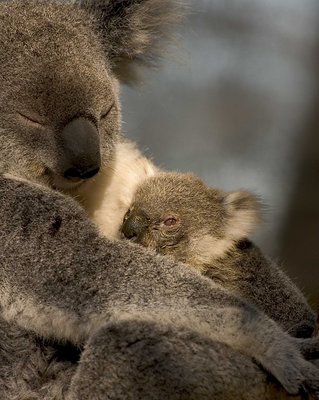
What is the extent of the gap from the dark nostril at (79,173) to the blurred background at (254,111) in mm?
2454

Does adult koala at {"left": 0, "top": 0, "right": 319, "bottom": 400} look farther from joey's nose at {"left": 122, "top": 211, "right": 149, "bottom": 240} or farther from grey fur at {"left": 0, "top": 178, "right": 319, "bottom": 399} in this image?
joey's nose at {"left": 122, "top": 211, "right": 149, "bottom": 240}

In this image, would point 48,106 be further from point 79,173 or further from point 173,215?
point 173,215

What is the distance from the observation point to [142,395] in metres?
2.30

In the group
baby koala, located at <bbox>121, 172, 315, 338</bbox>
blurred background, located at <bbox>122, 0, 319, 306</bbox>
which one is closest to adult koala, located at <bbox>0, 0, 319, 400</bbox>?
baby koala, located at <bbox>121, 172, 315, 338</bbox>

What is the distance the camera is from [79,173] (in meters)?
2.71

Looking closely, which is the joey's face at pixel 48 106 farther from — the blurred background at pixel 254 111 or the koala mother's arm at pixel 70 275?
the blurred background at pixel 254 111

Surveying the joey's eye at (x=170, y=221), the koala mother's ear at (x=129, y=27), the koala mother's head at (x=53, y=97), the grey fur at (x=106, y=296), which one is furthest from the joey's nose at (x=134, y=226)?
the koala mother's ear at (x=129, y=27)

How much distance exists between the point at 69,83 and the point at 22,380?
971 mm

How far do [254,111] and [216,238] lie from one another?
2.54 metres

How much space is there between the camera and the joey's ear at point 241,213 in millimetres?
3264

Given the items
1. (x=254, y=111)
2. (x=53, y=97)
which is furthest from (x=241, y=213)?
(x=254, y=111)

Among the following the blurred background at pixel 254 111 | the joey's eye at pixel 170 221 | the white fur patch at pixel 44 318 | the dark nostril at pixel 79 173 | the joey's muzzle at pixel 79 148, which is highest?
the joey's muzzle at pixel 79 148

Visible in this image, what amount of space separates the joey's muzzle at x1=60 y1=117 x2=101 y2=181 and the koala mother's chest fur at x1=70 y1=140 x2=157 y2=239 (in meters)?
0.26

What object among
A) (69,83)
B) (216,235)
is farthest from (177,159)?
(69,83)
